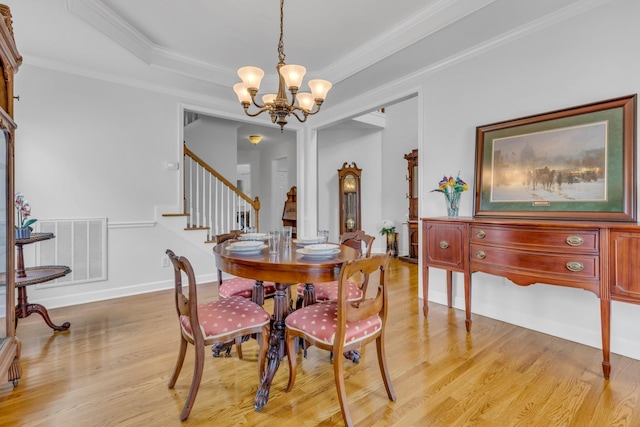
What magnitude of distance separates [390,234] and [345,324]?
4.86 metres

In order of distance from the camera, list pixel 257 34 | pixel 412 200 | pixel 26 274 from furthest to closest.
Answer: pixel 412 200
pixel 257 34
pixel 26 274

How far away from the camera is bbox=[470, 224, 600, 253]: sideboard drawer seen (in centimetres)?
196

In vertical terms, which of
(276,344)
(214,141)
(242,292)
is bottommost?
(276,344)

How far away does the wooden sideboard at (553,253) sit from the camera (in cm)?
184

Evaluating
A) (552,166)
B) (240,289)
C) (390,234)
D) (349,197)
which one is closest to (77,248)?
(240,289)

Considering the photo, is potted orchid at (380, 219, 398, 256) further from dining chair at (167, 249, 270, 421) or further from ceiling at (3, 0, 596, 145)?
dining chair at (167, 249, 270, 421)

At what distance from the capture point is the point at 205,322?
1.62 metres

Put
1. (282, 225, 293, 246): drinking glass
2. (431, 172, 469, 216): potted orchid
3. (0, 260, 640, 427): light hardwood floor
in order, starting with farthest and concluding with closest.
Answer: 1. (431, 172, 469, 216): potted orchid
2. (282, 225, 293, 246): drinking glass
3. (0, 260, 640, 427): light hardwood floor

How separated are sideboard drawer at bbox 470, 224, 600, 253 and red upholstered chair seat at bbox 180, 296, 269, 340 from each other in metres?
1.83

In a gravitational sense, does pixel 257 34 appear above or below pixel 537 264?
→ above

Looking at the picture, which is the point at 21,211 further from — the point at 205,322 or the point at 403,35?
the point at 403,35

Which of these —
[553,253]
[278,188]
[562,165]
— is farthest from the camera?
[278,188]

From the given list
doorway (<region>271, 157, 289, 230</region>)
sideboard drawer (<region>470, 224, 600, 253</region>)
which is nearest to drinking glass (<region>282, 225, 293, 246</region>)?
sideboard drawer (<region>470, 224, 600, 253</region>)

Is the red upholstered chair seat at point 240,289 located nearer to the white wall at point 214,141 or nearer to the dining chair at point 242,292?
the dining chair at point 242,292
